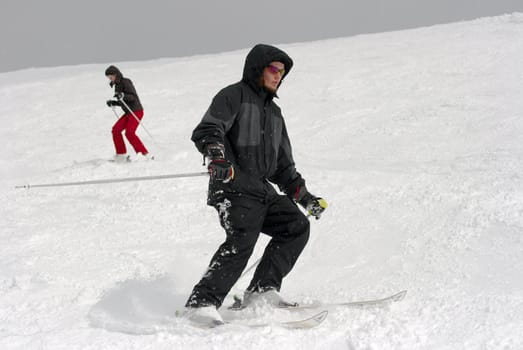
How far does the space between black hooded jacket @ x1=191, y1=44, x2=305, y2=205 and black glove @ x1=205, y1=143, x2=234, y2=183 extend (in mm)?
157

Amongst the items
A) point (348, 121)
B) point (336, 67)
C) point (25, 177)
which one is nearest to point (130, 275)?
point (25, 177)

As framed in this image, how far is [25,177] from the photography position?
955 cm

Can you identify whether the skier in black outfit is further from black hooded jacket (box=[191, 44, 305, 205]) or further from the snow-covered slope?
the snow-covered slope

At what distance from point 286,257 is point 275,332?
0.70 m

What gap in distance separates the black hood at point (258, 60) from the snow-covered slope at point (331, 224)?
1.59 m

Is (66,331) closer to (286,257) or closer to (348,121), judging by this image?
(286,257)

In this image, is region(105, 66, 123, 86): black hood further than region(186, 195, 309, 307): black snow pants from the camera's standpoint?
Yes

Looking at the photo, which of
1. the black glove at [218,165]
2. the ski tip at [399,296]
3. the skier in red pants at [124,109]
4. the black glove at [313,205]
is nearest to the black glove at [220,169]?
the black glove at [218,165]

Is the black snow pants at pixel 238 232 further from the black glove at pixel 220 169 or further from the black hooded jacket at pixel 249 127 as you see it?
the black glove at pixel 220 169

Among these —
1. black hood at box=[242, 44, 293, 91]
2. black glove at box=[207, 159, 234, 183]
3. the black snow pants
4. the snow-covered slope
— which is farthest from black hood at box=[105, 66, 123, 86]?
black glove at box=[207, 159, 234, 183]

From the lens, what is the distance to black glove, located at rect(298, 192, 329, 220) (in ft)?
12.6

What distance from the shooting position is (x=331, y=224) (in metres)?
5.71

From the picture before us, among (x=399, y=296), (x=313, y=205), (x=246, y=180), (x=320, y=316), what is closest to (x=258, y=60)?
(x=246, y=180)

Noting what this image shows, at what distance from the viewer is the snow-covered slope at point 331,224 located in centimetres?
322
